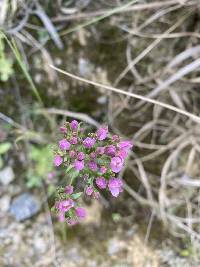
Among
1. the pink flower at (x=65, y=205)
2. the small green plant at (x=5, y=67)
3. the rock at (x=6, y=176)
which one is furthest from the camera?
the rock at (x=6, y=176)

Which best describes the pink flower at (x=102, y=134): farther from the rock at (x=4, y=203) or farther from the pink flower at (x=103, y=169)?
the rock at (x=4, y=203)

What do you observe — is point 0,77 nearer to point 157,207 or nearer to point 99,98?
point 99,98

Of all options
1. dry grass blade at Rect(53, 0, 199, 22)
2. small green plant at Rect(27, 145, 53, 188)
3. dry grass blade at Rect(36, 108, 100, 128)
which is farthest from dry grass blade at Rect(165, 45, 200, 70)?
small green plant at Rect(27, 145, 53, 188)

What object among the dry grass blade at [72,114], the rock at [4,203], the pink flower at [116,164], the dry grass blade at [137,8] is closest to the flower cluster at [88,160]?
the pink flower at [116,164]

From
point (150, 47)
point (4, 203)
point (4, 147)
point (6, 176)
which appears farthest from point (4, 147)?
point (150, 47)

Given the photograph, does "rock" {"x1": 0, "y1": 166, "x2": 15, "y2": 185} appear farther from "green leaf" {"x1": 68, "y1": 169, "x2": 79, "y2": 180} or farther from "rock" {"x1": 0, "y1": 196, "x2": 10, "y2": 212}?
"green leaf" {"x1": 68, "y1": 169, "x2": 79, "y2": 180}

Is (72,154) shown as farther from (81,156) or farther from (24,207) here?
(24,207)
